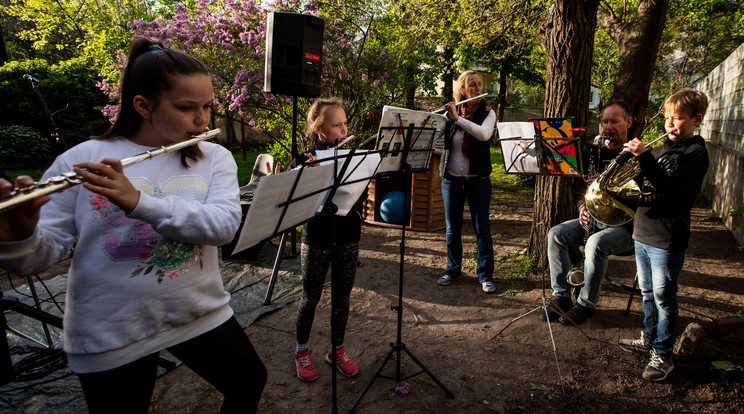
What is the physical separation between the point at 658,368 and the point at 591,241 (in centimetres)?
100

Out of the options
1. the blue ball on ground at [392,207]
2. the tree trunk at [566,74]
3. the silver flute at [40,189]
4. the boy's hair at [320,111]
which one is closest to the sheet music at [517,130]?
the tree trunk at [566,74]

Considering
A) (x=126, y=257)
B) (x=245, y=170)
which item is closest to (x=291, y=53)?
(x=126, y=257)

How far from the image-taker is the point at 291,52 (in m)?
3.89

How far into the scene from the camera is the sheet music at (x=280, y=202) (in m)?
1.53

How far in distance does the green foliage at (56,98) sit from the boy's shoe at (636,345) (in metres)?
12.6

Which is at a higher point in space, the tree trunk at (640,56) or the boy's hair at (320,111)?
the tree trunk at (640,56)

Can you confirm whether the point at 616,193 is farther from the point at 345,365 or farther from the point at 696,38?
the point at 696,38

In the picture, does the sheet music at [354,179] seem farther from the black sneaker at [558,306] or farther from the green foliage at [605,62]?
the green foliage at [605,62]

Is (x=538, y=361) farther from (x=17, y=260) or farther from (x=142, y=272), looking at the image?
(x=17, y=260)

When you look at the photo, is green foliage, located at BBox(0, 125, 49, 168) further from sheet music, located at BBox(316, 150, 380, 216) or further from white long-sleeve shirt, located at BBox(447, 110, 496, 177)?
sheet music, located at BBox(316, 150, 380, 216)

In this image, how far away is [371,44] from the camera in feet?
24.1

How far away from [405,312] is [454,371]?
1.00 m

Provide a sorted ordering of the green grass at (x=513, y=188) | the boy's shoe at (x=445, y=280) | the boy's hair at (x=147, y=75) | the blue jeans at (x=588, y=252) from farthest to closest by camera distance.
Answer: the green grass at (x=513, y=188)
the boy's shoe at (x=445, y=280)
the blue jeans at (x=588, y=252)
the boy's hair at (x=147, y=75)

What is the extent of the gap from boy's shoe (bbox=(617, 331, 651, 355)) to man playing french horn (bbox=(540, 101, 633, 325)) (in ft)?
1.21
